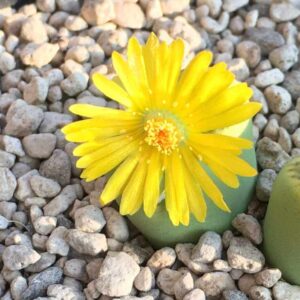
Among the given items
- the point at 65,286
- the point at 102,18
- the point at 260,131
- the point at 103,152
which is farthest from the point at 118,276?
the point at 102,18

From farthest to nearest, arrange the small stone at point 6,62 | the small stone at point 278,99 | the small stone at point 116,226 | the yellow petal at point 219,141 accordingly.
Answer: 1. the small stone at point 6,62
2. the small stone at point 278,99
3. the small stone at point 116,226
4. the yellow petal at point 219,141

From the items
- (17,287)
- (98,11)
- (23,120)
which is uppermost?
(98,11)

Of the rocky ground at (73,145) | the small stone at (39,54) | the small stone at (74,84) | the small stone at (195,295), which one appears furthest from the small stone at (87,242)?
the small stone at (39,54)

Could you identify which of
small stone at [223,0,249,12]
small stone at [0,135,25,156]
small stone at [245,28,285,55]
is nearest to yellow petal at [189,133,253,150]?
small stone at [0,135,25,156]

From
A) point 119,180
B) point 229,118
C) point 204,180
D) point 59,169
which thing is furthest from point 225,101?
point 59,169

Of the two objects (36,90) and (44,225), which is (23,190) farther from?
(36,90)

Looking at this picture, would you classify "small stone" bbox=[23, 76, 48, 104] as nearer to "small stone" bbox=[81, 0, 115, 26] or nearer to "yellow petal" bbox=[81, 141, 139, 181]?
"small stone" bbox=[81, 0, 115, 26]

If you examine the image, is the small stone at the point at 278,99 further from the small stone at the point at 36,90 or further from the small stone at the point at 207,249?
the small stone at the point at 36,90
